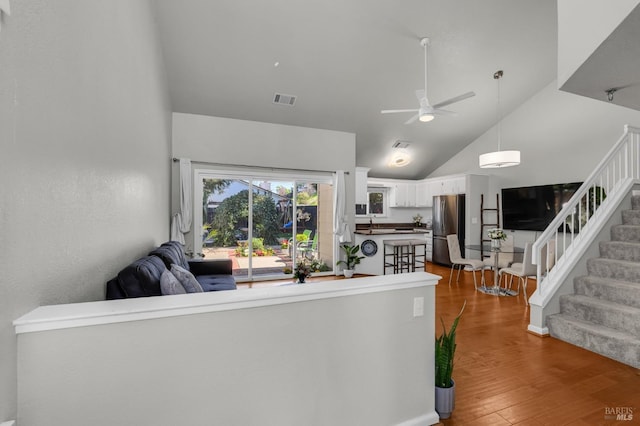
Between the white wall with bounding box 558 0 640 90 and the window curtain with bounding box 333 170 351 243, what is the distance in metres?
3.99

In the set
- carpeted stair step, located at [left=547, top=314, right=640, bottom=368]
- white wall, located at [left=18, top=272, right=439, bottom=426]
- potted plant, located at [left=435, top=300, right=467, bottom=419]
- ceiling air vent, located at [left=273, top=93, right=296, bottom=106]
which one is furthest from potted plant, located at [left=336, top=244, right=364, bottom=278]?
white wall, located at [left=18, top=272, right=439, bottom=426]

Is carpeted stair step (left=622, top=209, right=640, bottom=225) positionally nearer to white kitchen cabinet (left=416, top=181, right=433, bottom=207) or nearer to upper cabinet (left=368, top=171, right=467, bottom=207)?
upper cabinet (left=368, top=171, right=467, bottom=207)

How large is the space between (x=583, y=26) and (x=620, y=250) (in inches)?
104

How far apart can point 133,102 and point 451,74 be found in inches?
195

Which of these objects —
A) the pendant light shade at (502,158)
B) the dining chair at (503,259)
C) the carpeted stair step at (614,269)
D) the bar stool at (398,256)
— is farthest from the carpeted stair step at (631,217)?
the bar stool at (398,256)

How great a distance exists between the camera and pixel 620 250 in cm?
339

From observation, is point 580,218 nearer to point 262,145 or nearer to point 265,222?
point 265,222

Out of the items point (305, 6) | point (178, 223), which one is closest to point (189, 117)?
point (178, 223)

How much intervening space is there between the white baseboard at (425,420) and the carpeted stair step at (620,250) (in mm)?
3191

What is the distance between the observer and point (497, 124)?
6.90 metres

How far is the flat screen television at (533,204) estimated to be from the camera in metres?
5.71

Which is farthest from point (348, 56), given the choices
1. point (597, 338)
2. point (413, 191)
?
point (413, 191)

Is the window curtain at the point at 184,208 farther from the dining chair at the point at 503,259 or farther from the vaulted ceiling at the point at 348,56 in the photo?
the dining chair at the point at 503,259

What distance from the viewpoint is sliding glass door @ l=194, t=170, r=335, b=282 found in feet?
17.9
